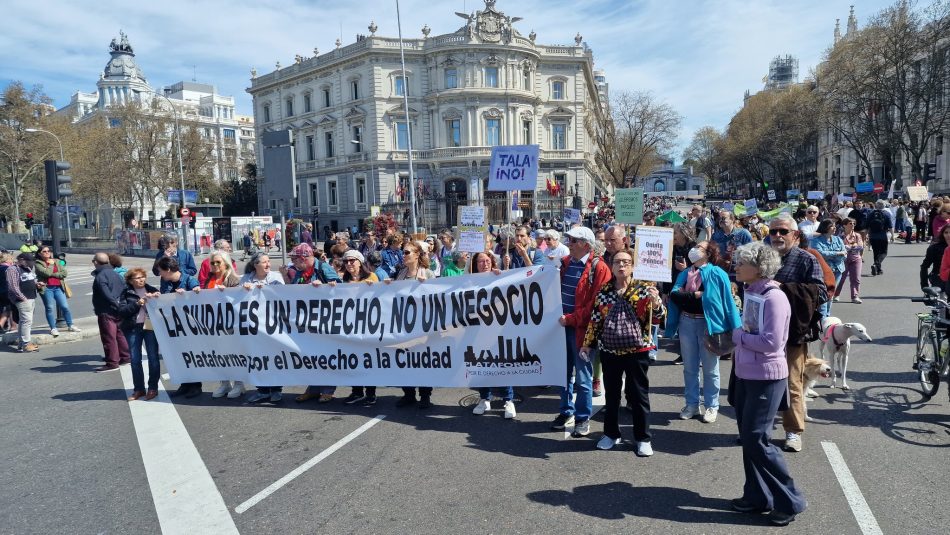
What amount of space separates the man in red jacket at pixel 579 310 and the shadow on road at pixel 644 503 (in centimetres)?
104

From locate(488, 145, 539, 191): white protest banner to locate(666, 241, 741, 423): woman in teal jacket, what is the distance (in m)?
4.09

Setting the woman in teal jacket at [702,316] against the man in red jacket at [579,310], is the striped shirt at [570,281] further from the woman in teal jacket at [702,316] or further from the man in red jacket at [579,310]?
the woman in teal jacket at [702,316]

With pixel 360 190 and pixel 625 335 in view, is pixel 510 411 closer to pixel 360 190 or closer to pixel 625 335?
pixel 625 335

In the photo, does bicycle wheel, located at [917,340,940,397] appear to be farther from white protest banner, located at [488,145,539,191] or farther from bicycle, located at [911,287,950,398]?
white protest banner, located at [488,145,539,191]

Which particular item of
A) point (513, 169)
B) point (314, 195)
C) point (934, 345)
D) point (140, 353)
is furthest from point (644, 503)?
point (314, 195)

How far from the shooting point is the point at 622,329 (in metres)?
4.79

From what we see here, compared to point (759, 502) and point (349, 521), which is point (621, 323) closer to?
point (759, 502)

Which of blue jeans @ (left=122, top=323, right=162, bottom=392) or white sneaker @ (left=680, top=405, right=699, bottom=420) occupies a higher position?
blue jeans @ (left=122, top=323, right=162, bottom=392)

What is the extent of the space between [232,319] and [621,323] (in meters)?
4.56

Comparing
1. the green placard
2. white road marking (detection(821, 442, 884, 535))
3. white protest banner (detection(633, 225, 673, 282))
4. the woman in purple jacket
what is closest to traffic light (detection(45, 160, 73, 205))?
the green placard

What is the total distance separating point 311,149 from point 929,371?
5910 centimetres

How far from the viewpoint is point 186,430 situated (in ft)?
19.6

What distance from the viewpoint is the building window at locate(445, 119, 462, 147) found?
51562mm

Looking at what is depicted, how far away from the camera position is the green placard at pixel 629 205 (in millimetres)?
15340
